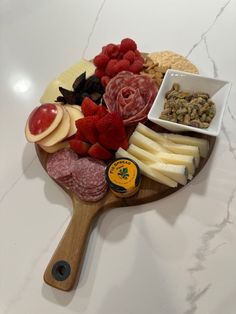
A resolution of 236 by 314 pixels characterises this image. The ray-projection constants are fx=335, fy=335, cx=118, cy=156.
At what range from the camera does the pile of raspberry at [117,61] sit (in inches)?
47.4

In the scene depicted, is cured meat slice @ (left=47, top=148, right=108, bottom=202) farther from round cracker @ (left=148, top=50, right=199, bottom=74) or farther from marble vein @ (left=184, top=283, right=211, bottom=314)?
round cracker @ (left=148, top=50, right=199, bottom=74)

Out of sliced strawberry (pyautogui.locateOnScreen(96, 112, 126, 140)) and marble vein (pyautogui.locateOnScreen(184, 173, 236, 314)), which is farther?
sliced strawberry (pyautogui.locateOnScreen(96, 112, 126, 140))

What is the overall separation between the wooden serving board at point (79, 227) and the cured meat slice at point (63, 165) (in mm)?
45

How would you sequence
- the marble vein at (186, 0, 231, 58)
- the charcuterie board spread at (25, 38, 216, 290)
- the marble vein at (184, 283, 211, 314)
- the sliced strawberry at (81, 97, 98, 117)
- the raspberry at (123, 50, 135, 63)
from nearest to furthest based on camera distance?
1. the marble vein at (184, 283, 211, 314)
2. the charcuterie board spread at (25, 38, 216, 290)
3. the sliced strawberry at (81, 97, 98, 117)
4. the raspberry at (123, 50, 135, 63)
5. the marble vein at (186, 0, 231, 58)

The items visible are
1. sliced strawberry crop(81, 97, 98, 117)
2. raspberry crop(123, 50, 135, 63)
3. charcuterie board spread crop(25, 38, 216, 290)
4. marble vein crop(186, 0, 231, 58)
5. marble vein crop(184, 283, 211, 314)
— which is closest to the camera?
marble vein crop(184, 283, 211, 314)

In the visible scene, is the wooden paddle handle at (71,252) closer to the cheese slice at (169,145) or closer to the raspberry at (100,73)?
the cheese slice at (169,145)

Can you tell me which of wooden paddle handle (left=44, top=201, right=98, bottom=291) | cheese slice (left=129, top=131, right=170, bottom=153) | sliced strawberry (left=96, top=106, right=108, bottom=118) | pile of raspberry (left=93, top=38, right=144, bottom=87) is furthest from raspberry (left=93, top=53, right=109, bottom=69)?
wooden paddle handle (left=44, top=201, right=98, bottom=291)

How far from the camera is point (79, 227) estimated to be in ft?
3.33

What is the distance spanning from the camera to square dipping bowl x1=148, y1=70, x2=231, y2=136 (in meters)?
1.05

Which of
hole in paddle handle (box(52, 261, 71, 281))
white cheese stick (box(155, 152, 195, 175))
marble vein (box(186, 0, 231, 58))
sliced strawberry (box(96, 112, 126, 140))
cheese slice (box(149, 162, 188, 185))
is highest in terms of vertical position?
marble vein (box(186, 0, 231, 58))

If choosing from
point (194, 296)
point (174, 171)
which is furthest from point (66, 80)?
point (194, 296)

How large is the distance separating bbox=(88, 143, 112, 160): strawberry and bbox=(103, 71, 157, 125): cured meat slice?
0.43ft

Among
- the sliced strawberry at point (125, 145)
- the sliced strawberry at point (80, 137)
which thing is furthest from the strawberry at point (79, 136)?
the sliced strawberry at point (125, 145)

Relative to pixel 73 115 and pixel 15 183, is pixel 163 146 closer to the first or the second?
pixel 73 115
